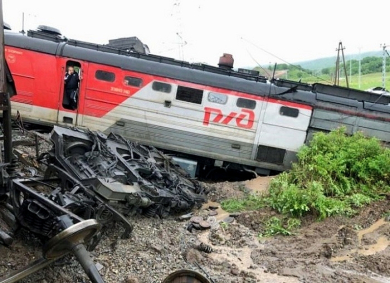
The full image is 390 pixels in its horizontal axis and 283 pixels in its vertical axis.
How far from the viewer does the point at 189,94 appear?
9.89 meters

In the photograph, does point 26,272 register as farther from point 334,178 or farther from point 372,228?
point 334,178

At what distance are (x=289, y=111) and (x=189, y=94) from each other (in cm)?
266

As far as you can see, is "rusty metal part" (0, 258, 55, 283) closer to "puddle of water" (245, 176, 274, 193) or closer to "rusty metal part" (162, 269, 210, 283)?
"rusty metal part" (162, 269, 210, 283)

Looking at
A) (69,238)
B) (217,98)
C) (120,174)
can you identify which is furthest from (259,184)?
(69,238)

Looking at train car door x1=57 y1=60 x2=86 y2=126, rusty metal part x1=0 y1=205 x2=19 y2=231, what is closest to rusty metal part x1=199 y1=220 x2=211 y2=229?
rusty metal part x1=0 y1=205 x2=19 y2=231

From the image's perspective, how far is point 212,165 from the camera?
410 inches

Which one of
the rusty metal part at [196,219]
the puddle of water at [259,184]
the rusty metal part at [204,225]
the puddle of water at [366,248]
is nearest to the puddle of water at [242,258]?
the rusty metal part at [204,225]

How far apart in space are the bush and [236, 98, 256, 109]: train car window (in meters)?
1.83

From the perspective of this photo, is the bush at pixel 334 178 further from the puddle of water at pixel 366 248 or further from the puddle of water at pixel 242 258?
the puddle of water at pixel 242 258

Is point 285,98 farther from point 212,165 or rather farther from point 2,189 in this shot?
point 2,189

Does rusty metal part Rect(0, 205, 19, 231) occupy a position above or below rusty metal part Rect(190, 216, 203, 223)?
above

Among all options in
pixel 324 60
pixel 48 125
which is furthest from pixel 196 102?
pixel 324 60

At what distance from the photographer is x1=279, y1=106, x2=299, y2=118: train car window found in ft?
32.8

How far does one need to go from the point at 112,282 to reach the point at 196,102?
657 cm
